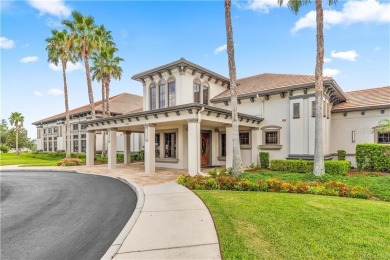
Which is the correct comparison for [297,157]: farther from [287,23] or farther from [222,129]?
[287,23]

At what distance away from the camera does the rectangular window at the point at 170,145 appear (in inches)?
686

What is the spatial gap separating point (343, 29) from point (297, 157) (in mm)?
8433

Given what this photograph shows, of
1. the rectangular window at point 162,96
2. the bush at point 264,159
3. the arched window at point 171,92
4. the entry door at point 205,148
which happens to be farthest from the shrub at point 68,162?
the bush at point 264,159

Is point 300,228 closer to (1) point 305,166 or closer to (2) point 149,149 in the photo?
(1) point 305,166

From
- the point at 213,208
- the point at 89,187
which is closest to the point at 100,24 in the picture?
the point at 89,187

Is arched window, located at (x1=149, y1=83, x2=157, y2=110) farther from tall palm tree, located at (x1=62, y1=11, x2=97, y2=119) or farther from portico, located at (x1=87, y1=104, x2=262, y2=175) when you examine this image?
tall palm tree, located at (x1=62, y1=11, x2=97, y2=119)

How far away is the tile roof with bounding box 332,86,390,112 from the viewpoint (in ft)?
47.9

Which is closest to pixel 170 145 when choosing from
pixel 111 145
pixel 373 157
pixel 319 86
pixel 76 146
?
pixel 111 145

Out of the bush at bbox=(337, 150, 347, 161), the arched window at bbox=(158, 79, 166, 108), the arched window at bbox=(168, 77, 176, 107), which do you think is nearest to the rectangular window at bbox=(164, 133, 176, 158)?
the arched window at bbox=(158, 79, 166, 108)

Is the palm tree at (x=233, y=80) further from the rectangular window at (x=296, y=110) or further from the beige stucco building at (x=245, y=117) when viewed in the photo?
the rectangular window at (x=296, y=110)

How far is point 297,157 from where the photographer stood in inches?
552

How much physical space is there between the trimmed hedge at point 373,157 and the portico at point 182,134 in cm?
629

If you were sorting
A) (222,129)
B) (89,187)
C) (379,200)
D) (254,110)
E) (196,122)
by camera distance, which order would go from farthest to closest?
(222,129), (254,110), (196,122), (89,187), (379,200)

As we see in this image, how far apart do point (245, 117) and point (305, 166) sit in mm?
4659
